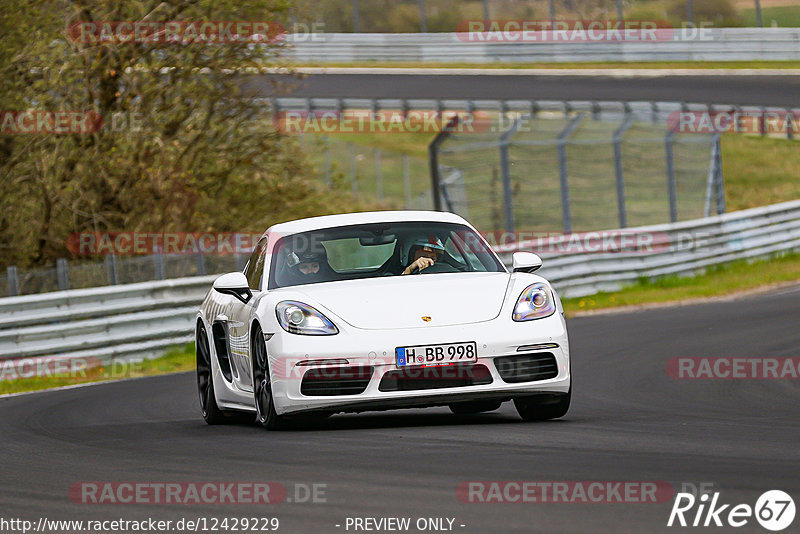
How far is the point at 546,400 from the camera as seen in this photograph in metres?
8.55

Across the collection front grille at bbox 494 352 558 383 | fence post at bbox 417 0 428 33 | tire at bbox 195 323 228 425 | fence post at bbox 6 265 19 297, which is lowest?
fence post at bbox 417 0 428 33

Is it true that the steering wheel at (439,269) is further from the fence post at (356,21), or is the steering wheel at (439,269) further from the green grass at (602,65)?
the fence post at (356,21)

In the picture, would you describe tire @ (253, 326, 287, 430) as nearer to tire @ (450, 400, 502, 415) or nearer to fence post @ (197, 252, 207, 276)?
tire @ (450, 400, 502, 415)

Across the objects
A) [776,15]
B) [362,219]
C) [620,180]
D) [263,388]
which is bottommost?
[620,180]

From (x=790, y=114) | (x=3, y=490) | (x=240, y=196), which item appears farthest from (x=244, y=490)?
(x=790, y=114)

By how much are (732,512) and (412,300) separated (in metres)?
3.51

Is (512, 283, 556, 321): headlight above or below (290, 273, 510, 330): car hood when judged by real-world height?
below

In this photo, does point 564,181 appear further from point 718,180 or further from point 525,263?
point 525,263

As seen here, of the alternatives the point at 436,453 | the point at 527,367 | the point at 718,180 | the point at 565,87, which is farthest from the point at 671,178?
the point at 436,453

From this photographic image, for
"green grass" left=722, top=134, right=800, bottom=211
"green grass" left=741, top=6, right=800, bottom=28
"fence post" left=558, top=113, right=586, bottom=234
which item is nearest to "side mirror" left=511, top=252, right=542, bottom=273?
"fence post" left=558, top=113, right=586, bottom=234

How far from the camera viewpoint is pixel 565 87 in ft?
125

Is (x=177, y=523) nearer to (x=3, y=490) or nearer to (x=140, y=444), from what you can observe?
(x=3, y=490)

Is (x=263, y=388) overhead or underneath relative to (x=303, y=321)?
underneath

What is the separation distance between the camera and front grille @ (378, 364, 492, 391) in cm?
810
